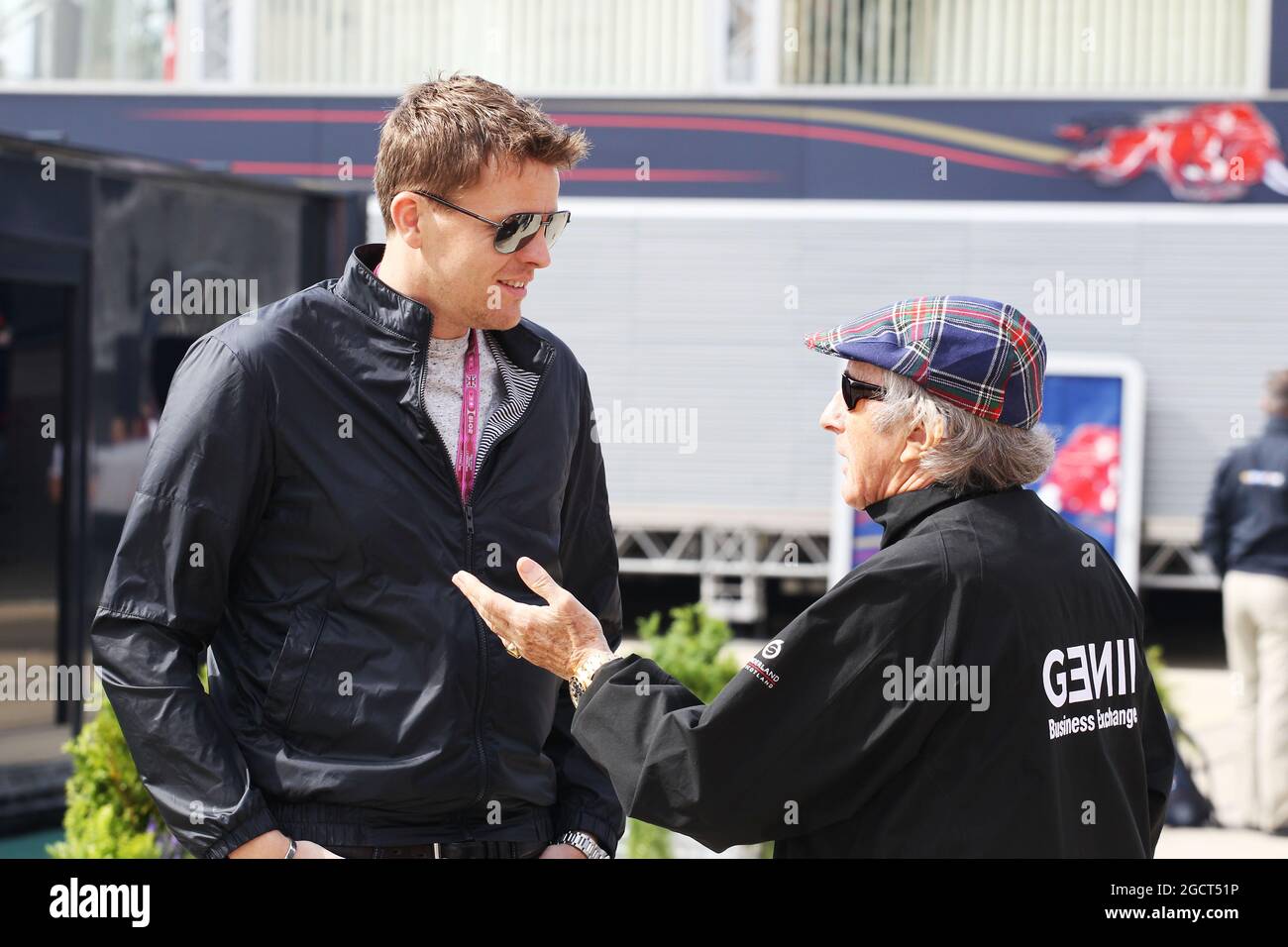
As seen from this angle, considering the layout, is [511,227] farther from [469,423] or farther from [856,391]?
[856,391]

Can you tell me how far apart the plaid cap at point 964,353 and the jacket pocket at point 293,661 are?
861 mm

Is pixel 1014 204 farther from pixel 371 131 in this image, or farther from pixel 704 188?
pixel 371 131

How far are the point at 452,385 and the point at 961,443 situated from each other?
83 centimetres

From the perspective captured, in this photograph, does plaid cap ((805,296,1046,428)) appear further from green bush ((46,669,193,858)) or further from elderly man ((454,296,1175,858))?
green bush ((46,669,193,858))

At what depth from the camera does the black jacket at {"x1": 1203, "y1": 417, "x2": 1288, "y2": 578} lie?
21.5 ft

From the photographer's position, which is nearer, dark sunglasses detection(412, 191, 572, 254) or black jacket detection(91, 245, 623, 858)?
black jacket detection(91, 245, 623, 858)

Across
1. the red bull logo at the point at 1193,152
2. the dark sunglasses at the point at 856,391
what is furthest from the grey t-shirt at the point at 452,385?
the red bull logo at the point at 1193,152

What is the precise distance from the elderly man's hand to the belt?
1.02 feet

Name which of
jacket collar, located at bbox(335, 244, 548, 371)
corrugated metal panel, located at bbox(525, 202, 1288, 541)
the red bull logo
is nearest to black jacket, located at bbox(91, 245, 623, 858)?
jacket collar, located at bbox(335, 244, 548, 371)

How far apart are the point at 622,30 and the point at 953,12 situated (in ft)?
8.69

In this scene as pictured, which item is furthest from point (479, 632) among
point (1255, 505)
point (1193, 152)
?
point (1193, 152)

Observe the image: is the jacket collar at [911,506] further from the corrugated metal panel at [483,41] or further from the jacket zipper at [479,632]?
the corrugated metal panel at [483,41]

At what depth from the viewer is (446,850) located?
230cm
